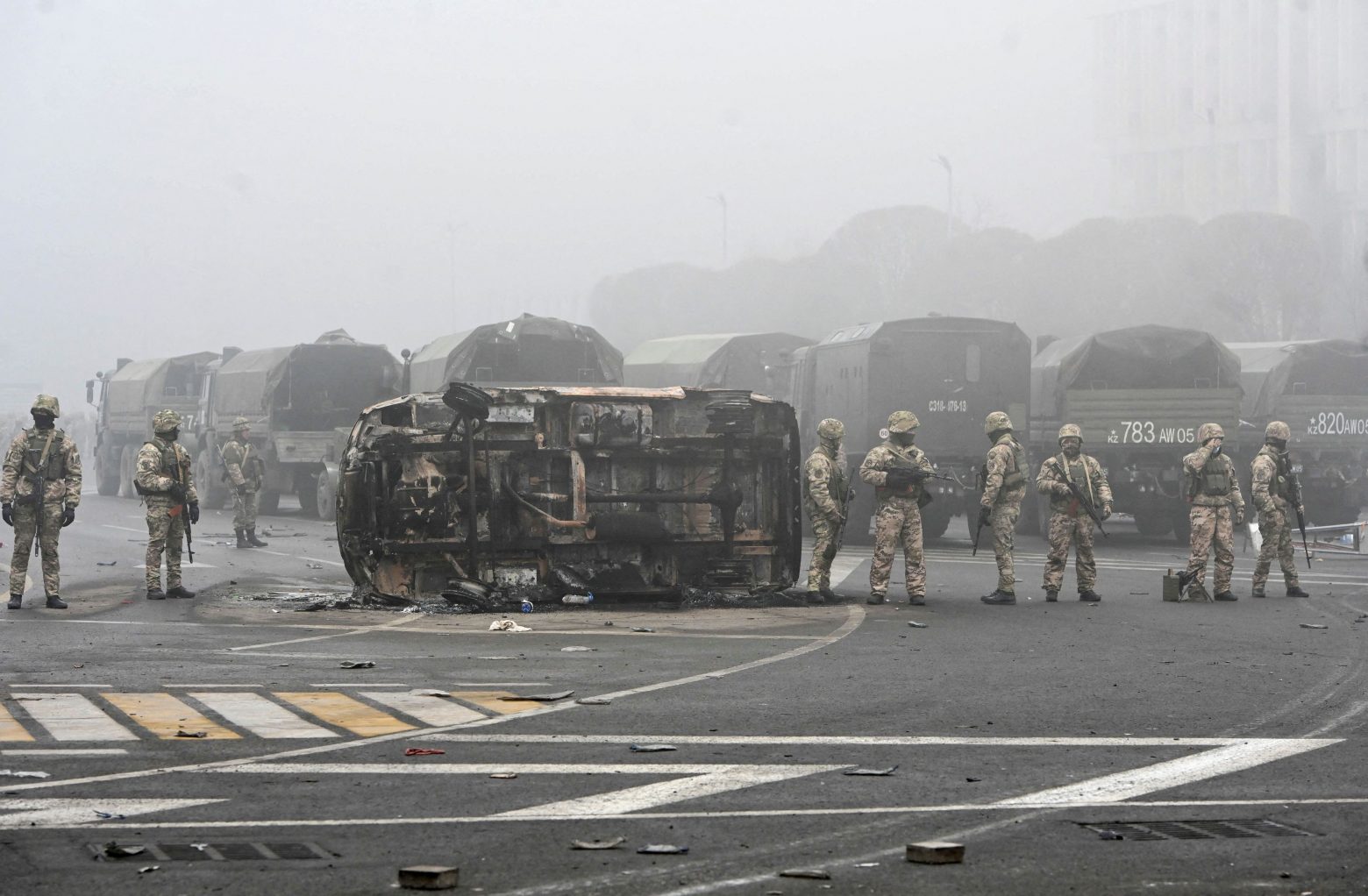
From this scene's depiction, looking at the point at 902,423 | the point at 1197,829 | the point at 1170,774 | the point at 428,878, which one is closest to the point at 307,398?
the point at 902,423

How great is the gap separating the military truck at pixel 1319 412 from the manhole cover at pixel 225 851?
2334 centimetres

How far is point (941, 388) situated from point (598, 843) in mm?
20674

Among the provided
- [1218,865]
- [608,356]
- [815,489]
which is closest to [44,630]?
[815,489]

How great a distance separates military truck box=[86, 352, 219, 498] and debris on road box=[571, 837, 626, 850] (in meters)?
32.0

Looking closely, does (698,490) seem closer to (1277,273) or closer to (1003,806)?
(1003,806)

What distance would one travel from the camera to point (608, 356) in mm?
28500

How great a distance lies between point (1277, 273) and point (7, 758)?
6202cm

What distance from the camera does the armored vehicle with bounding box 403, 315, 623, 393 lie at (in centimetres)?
2794

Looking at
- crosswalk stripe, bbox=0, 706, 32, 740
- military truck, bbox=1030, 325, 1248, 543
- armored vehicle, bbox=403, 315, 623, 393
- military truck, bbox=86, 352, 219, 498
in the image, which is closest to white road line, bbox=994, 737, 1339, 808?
crosswalk stripe, bbox=0, 706, 32, 740

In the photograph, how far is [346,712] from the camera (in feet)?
29.9

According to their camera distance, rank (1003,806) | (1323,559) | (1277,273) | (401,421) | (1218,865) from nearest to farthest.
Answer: (1218,865) → (1003,806) → (401,421) → (1323,559) → (1277,273)

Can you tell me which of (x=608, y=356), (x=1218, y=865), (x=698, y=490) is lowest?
(x=1218, y=865)

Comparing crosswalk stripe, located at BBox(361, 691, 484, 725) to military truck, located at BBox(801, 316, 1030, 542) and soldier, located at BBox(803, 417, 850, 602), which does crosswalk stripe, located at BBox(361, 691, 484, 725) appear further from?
military truck, located at BBox(801, 316, 1030, 542)

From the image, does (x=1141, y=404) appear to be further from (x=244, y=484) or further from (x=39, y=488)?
(x=39, y=488)
